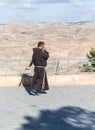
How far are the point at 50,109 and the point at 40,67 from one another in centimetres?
188

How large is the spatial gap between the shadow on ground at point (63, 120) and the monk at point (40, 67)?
175 cm

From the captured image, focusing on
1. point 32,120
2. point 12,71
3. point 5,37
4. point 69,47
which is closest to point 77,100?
point 32,120

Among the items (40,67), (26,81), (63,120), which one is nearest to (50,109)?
(63,120)

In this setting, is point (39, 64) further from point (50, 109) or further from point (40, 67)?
point (50, 109)

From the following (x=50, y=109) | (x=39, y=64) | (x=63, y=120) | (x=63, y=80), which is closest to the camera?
(x=63, y=120)

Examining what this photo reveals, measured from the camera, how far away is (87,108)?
406 inches

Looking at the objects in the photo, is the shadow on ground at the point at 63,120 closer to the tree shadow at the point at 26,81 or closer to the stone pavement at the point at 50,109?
the stone pavement at the point at 50,109

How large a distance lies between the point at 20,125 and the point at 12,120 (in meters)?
0.51

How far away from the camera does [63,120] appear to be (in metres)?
9.10

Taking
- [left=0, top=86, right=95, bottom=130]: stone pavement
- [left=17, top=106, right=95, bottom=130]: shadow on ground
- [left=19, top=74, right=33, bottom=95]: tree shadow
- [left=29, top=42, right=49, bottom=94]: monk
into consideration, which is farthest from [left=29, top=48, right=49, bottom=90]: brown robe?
[left=17, top=106, right=95, bottom=130]: shadow on ground

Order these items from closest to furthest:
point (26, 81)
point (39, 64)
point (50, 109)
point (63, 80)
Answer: point (50, 109) → point (39, 64) → point (26, 81) → point (63, 80)

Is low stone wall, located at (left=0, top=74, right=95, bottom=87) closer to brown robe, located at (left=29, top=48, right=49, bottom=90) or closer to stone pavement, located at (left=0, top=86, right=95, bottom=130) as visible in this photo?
stone pavement, located at (left=0, top=86, right=95, bottom=130)

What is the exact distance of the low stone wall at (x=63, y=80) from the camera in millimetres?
13289

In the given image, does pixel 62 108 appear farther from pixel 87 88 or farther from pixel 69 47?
pixel 69 47
